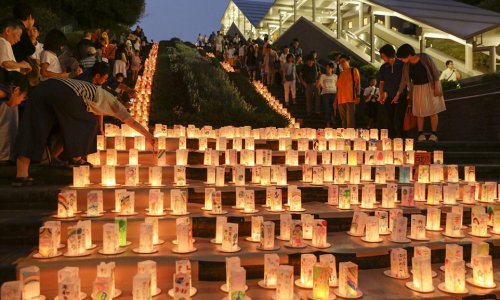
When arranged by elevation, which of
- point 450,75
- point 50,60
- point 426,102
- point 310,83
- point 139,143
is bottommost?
point 139,143

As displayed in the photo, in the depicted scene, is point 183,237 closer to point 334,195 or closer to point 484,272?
point 334,195

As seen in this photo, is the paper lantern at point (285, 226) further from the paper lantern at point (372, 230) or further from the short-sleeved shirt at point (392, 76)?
the short-sleeved shirt at point (392, 76)

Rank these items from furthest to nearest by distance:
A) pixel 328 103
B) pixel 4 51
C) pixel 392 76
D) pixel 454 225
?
pixel 328 103
pixel 392 76
pixel 4 51
pixel 454 225

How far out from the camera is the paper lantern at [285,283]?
252 centimetres

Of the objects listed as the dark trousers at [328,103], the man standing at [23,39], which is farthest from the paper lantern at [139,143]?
the dark trousers at [328,103]

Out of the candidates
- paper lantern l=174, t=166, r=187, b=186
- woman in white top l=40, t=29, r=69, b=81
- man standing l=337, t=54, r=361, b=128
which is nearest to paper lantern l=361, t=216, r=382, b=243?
paper lantern l=174, t=166, r=187, b=186

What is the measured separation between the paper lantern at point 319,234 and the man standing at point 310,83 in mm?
6625

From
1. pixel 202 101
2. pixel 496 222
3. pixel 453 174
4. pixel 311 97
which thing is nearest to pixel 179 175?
pixel 496 222

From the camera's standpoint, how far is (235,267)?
2.50 m

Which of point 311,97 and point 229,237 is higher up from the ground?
point 311,97

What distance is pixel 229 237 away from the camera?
9.94ft

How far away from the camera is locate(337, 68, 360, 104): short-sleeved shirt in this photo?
284 inches

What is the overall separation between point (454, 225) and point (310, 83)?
6.42 m

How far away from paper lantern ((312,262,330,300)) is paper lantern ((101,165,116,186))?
2.16 metres
